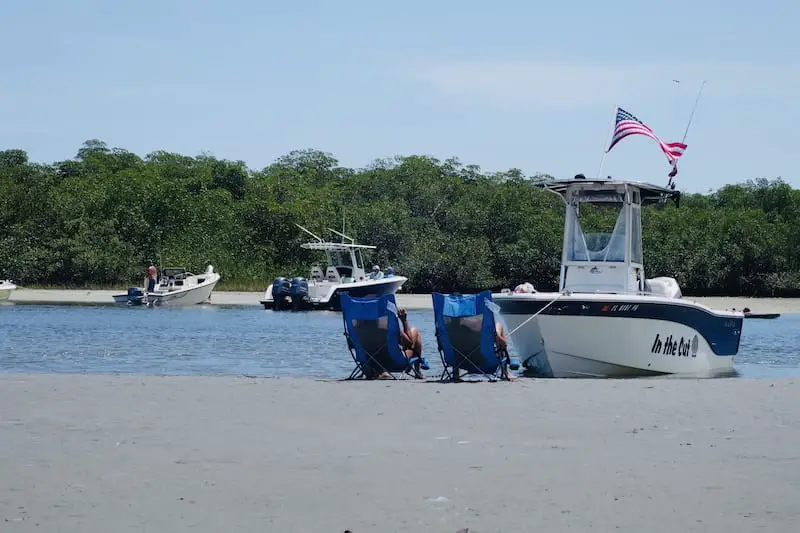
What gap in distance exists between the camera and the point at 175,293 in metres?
59.2

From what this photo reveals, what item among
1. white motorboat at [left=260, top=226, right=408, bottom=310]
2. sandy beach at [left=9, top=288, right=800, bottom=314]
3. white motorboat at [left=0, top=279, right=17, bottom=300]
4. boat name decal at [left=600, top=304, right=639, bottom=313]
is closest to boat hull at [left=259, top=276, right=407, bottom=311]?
white motorboat at [left=260, top=226, right=408, bottom=310]

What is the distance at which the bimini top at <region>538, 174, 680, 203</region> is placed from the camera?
22.1m

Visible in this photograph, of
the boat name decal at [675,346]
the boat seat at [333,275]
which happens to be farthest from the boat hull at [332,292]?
the boat name decal at [675,346]

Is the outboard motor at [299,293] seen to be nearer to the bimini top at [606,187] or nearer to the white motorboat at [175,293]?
the white motorboat at [175,293]

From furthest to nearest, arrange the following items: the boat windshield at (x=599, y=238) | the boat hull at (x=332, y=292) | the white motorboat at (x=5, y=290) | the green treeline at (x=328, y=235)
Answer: the green treeline at (x=328, y=235) < the white motorboat at (x=5, y=290) < the boat hull at (x=332, y=292) < the boat windshield at (x=599, y=238)

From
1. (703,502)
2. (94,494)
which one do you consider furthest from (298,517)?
(703,502)

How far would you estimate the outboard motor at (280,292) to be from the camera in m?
56.3

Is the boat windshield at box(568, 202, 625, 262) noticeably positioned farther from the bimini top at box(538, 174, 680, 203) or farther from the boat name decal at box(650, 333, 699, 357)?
the boat name decal at box(650, 333, 699, 357)

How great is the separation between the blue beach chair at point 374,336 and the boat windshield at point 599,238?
15.9 feet

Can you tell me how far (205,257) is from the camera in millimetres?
71750

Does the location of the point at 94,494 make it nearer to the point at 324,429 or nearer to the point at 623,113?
the point at 324,429

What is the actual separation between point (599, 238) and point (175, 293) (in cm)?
3969

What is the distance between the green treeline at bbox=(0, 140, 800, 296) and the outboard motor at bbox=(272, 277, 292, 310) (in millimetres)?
15394

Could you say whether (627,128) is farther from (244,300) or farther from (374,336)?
(244,300)
